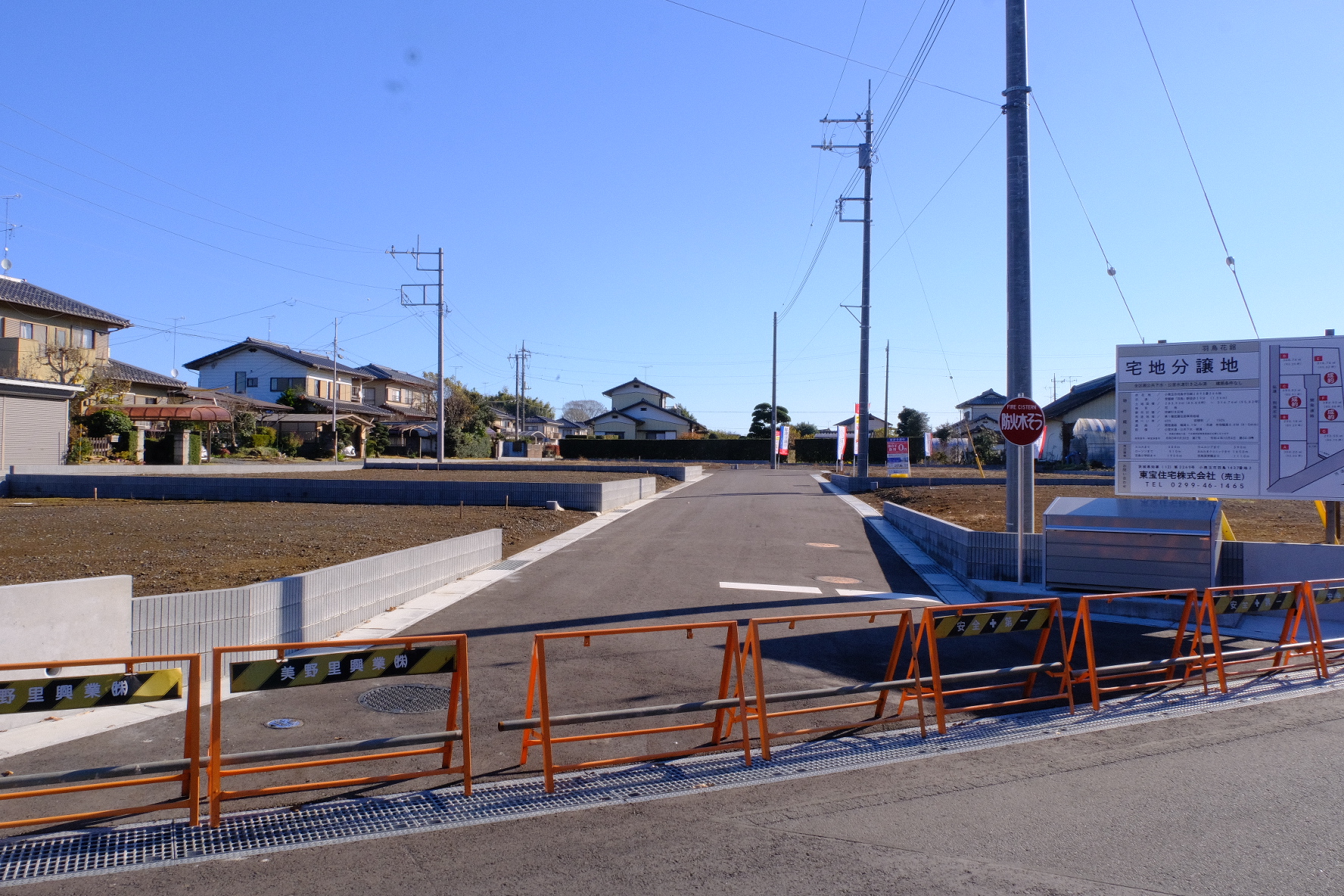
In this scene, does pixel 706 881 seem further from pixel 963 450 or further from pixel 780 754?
pixel 963 450

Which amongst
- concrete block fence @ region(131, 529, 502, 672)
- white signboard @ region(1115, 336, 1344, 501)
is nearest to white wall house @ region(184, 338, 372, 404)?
concrete block fence @ region(131, 529, 502, 672)

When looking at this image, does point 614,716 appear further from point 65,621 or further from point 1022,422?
point 1022,422

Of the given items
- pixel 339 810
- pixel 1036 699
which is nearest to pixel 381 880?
pixel 339 810

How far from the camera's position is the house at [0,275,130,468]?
91.3 feet

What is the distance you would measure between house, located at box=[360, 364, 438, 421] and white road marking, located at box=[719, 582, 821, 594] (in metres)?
59.3

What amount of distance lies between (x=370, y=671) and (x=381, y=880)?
4.57 feet

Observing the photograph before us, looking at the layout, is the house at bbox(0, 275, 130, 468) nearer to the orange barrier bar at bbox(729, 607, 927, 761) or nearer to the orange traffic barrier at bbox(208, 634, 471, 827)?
the orange traffic barrier at bbox(208, 634, 471, 827)

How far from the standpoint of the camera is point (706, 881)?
12.7ft

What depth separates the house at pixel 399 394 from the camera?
71.4 m

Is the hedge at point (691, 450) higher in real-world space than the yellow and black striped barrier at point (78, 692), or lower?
higher

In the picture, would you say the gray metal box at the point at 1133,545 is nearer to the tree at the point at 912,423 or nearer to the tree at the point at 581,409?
the tree at the point at 912,423

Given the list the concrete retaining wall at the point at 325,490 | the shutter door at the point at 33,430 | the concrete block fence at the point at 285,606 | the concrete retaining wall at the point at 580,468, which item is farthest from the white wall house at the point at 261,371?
the concrete block fence at the point at 285,606

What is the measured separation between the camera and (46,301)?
3569 cm

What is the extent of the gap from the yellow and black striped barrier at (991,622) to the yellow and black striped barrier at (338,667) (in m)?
3.69
